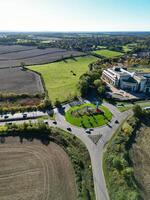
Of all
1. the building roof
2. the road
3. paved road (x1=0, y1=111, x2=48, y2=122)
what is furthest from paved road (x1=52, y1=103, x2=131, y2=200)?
the building roof

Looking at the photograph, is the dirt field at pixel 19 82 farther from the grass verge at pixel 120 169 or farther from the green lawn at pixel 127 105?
the grass verge at pixel 120 169

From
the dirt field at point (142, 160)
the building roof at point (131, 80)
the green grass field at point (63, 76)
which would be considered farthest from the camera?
the building roof at point (131, 80)

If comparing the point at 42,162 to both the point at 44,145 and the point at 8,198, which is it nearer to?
the point at 44,145

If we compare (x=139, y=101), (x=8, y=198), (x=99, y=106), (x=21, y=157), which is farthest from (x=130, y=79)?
(x=8, y=198)

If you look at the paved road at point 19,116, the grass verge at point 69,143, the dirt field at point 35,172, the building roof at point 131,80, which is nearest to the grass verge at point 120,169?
the grass verge at point 69,143

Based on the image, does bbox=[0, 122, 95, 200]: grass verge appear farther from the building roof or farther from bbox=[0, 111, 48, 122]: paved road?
the building roof
